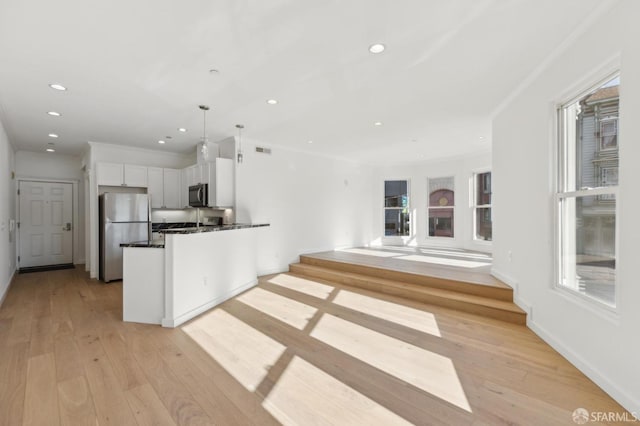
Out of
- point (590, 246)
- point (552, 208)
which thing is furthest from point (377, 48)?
point (590, 246)

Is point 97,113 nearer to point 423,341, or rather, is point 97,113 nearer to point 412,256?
point 423,341

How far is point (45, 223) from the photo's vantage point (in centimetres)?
675

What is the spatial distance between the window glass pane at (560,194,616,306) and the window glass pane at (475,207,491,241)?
4373 millimetres

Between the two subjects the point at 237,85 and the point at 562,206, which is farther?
the point at 237,85

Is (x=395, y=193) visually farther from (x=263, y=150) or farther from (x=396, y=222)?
(x=263, y=150)

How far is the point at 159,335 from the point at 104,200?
12.1 ft

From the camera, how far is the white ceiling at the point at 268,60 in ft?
6.85

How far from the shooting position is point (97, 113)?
13.4ft

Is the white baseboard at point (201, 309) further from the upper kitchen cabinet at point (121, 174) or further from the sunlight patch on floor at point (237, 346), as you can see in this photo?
the upper kitchen cabinet at point (121, 174)

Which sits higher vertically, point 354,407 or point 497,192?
point 497,192

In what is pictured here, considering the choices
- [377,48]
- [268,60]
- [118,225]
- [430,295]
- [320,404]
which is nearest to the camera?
[320,404]

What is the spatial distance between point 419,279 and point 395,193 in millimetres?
4347

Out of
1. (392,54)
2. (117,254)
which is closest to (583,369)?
(392,54)

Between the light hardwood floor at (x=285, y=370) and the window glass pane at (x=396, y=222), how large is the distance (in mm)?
4721
